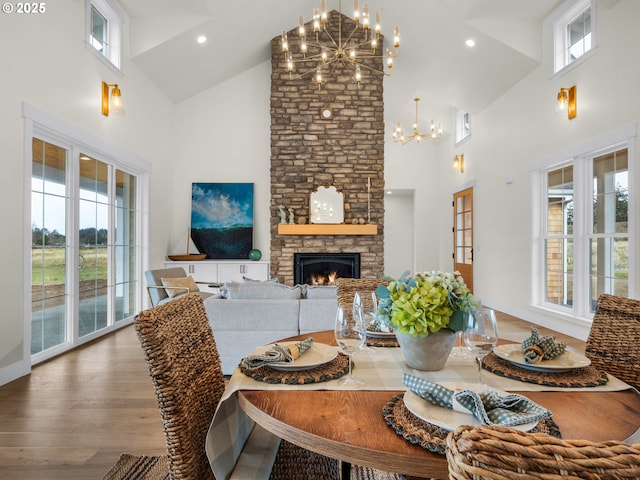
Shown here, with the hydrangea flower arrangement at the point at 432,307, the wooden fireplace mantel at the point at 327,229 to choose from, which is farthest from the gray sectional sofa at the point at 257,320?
the wooden fireplace mantel at the point at 327,229

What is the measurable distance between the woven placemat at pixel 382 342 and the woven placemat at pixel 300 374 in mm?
303

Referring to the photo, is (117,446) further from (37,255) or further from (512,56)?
(512,56)

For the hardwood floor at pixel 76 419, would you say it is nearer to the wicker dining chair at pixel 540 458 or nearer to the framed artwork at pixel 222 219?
the wicker dining chair at pixel 540 458

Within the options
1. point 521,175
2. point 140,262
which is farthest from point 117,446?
point 521,175

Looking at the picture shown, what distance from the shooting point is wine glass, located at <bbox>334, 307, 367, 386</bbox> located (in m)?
1.12

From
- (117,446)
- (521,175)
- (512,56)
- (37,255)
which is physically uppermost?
(512,56)

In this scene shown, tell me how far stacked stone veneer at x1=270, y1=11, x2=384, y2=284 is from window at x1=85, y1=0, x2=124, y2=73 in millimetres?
2527

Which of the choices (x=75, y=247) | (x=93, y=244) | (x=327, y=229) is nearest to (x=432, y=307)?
(x=75, y=247)

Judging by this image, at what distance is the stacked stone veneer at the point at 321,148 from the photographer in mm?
6895

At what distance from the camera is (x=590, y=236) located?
4445mm

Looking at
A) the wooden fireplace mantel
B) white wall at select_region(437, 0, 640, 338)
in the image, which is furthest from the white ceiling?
the wooden fireplace mantel

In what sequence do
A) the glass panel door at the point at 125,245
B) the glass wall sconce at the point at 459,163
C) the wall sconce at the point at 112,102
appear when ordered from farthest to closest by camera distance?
the glass wall sconce at the point at 459,163
the glass panel door at the point at 125,245
the wall sconce at the point at 112,102

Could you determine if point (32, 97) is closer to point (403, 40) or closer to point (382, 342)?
point (382, 342)

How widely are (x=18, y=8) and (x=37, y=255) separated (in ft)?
6.40
